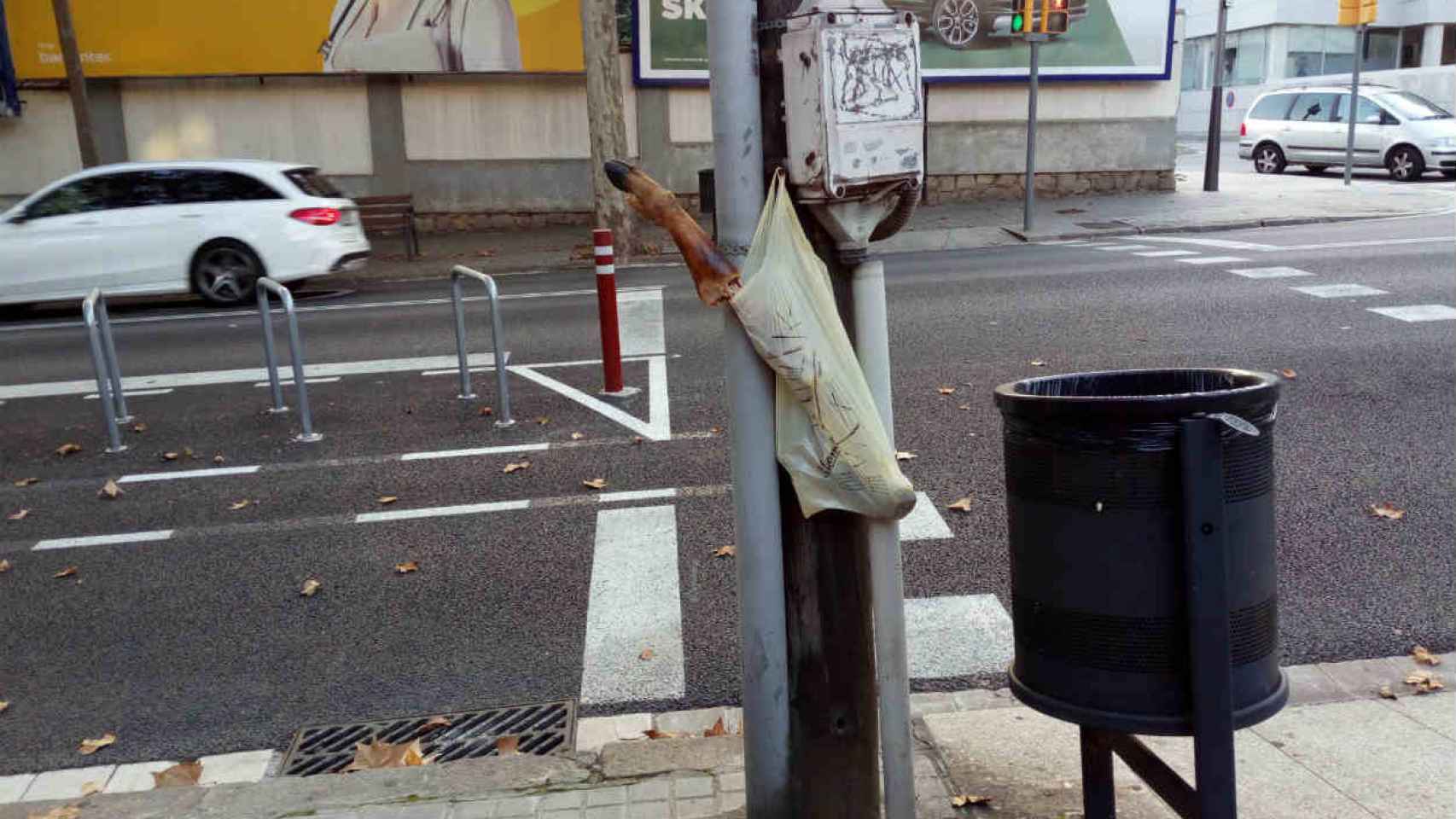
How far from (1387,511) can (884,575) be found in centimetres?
409

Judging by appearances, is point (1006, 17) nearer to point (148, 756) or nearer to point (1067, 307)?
point (1067, 307)

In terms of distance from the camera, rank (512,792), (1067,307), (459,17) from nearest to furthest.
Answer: (512,792) < (1067,307) < (459,17)

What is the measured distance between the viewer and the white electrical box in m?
2.71

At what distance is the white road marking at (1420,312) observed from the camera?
10086 mm

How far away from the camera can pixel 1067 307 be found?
11.4 metres

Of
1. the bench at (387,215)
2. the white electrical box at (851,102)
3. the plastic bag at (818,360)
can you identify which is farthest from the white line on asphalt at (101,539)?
the bench at (387,215)

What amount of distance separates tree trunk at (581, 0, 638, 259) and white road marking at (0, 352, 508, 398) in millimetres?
7095

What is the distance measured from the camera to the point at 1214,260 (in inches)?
545

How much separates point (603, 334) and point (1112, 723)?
6.38 metres

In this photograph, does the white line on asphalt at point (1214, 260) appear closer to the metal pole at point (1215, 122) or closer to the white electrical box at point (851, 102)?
the metal pole at point (1215, 122)

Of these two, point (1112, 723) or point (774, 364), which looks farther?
point (774, 364)

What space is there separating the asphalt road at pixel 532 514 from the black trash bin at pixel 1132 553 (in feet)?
5.93

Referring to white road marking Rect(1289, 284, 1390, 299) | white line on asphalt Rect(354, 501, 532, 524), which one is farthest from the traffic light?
white line on asphalt Rect(354, 501, 532, 524)

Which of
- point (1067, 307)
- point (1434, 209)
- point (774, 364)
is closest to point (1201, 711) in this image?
point (774, 364)
